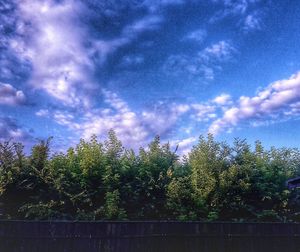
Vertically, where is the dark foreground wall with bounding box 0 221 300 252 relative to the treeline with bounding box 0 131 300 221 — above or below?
below

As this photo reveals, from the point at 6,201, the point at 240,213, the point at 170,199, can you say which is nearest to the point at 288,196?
the point at 240,213

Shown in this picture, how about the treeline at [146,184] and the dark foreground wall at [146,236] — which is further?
the treeline at [146,184]

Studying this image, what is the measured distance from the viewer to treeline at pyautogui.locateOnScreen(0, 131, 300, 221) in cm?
1420

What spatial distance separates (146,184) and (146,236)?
4758 mm

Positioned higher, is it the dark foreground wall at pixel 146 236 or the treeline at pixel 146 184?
the treeline at pixel 146 184

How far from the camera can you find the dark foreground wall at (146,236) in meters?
9.77

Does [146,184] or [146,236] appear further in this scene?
[146,184]

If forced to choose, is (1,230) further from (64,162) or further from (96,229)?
(64,162)

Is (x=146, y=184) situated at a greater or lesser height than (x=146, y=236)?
greater

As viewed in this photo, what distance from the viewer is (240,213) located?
1672 centimetres

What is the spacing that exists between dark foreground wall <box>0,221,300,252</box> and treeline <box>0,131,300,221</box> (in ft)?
9.05

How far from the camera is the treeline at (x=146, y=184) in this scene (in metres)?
14.2

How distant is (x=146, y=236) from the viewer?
10953 mm

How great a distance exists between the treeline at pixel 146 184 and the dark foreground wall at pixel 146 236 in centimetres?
276
